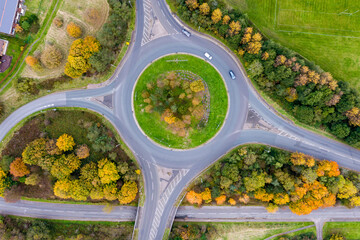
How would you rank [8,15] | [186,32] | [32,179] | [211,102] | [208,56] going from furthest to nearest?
[211,102] → [208,56] → [186,32] → [8,15] → [32,179]

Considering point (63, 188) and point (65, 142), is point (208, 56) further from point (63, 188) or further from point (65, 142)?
point (63, 188)

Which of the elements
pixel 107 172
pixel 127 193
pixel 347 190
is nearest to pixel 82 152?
pixel 107 172

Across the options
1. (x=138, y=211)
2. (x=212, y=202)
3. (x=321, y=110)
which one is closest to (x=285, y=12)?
(x=321, y=110)

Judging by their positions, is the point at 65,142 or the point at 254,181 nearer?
the point at 254,181

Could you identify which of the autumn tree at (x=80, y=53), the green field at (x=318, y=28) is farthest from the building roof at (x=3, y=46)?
the green field at (x=318, y=28)

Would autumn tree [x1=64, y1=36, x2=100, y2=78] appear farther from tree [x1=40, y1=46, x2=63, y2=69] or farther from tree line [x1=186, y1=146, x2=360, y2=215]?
tree line [x1=186, y1=146, x2=360, y2=215]

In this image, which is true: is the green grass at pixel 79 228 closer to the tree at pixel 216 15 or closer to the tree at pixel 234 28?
the tree at pixel 234 28
